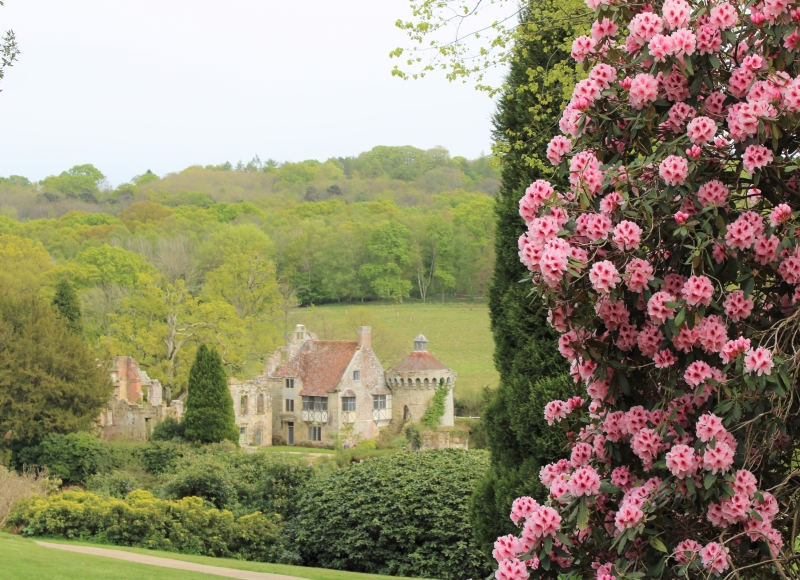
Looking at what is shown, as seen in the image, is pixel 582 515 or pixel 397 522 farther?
pixel 397 522

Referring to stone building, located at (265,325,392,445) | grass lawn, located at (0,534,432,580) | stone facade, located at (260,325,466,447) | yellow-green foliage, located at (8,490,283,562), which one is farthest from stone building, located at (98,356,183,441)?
grass lawn, located at (0,534,432,580)

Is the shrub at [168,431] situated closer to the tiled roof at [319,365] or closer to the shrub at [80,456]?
the shrub at [80,456]

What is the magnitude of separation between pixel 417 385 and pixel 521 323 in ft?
108

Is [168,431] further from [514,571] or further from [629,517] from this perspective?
[629,517]

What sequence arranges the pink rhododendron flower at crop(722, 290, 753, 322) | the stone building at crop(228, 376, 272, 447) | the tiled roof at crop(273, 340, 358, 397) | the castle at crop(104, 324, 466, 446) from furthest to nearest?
the tiled roof at crop(273, 340, 358, 397), the castle at crop(104, 324, 466, 446), the stone building at crop(228, 376, 272, 447), the pink rhododendron flower at crop(722, 290, 753, 322)

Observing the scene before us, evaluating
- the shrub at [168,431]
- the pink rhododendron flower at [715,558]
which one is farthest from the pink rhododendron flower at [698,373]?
the shrub at [168,431]

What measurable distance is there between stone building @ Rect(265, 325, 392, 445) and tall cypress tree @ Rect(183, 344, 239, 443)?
9.66m

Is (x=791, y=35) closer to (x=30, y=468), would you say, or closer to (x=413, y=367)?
(x=30, y=468)

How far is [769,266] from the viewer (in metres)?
4.16

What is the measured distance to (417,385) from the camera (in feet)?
140

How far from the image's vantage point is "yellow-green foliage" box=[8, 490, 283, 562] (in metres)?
16.8

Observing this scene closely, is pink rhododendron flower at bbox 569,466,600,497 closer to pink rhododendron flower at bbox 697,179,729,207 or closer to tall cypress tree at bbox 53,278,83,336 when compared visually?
pink rhododendron flower at bbox 697,179,729,207

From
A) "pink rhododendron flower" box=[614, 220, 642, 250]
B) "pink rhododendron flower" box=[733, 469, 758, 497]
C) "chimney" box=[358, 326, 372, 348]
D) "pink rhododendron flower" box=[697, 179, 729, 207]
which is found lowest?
"chimney" box=[358, 326, 372, 348]

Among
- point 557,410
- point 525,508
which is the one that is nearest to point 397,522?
point 557,410
